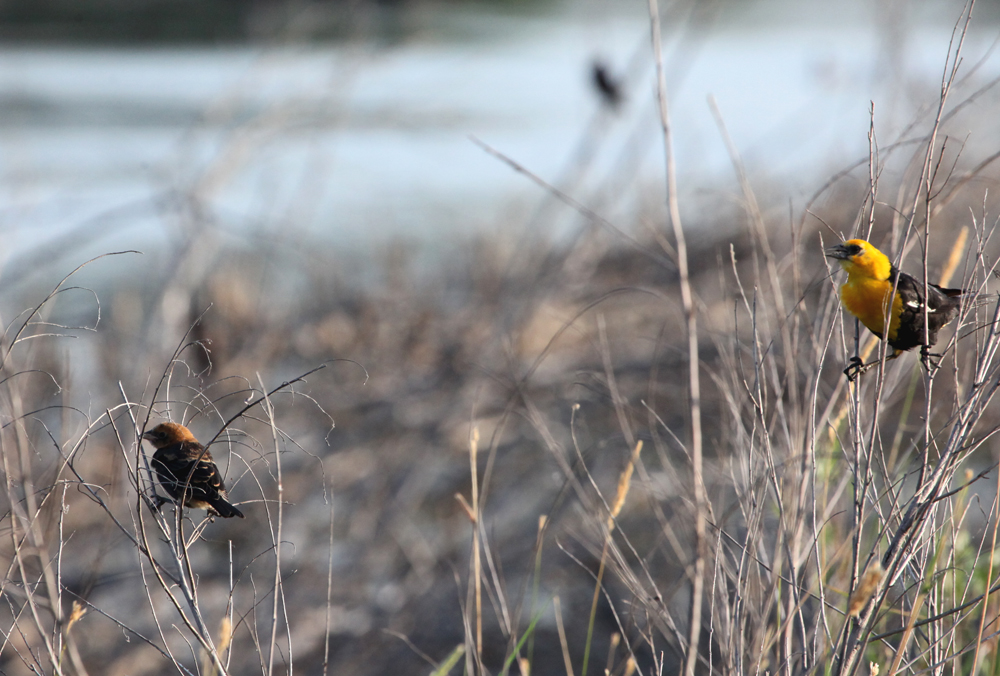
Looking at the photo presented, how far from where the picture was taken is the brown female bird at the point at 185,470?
1.71m

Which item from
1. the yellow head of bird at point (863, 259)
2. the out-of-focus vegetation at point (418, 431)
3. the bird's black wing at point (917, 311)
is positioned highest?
the yellow head of bird at point (863, 259)

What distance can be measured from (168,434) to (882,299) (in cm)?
151

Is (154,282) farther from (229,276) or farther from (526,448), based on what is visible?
(526,448)

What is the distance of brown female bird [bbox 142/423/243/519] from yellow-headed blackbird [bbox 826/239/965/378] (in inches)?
52.3

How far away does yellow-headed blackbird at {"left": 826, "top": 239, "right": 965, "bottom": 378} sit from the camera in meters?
1.64

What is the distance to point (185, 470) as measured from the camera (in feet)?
5.65

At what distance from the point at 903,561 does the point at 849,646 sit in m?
0.21

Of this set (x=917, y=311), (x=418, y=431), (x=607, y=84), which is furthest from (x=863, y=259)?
(x=607, y=84)

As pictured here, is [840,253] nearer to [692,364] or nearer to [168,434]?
[692,364]

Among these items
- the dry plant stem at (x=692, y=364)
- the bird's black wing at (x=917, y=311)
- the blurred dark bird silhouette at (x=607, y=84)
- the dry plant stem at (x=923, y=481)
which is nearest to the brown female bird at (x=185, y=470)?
the dry plant stem at (x=692, y=364)

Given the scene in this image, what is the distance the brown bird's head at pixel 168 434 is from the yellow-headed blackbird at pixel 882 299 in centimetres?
139

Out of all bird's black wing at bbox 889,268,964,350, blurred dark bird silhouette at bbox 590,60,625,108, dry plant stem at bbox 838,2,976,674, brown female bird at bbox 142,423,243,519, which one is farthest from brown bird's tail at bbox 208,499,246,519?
blurred dark bird silhouette at bbox 590,60,625,108

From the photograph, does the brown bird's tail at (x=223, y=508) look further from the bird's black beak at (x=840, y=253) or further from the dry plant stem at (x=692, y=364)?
the bird's black beak at (x=840, y=253)

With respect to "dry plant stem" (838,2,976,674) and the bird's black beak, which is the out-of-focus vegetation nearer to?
"dry plant stem" (838,2,976,674)
